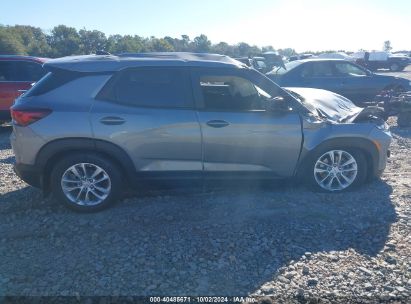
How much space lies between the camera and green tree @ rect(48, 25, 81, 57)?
31750 mm

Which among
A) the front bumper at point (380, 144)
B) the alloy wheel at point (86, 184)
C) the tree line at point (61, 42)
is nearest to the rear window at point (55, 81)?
the alloy wheel at point (86, 184)

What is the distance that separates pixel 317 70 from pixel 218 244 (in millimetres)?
7565

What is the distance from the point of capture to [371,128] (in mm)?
4809

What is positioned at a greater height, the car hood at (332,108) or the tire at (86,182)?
the car hood at (332,108)

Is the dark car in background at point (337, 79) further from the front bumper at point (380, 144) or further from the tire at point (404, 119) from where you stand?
the front bumper at point (380, 144)

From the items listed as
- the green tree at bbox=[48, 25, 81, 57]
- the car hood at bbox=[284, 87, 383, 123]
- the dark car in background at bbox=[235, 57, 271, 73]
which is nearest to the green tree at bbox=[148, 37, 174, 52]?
the green tree at bbox=[48, 25, 81, 57]

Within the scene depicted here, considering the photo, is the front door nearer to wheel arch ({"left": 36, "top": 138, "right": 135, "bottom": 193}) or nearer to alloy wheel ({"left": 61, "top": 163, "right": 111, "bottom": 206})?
wheel arch ({"left": 36, "top": 138, "right": 135, "bottom": 193})

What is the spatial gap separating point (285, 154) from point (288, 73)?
5.76 meters

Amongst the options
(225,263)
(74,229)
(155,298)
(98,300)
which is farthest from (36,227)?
(225,263)

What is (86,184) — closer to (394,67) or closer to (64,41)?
(64,41)

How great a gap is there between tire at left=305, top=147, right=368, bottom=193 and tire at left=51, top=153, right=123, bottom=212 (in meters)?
2.42

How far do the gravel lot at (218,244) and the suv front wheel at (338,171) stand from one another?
6.5 inches

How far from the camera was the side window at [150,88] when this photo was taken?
14.4 feet

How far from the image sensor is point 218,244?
12.3 feet
